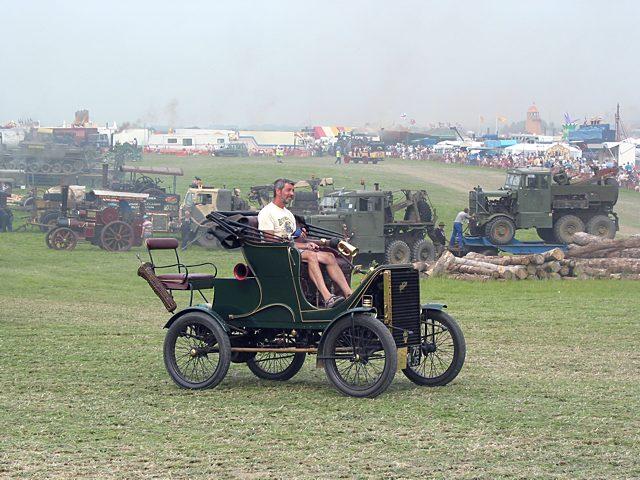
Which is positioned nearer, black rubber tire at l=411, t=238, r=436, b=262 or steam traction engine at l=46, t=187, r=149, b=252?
black rubber tire at l=411, t=238, r=436, b=262

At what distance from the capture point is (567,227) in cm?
3638

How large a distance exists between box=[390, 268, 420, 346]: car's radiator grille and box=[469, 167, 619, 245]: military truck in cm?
2560

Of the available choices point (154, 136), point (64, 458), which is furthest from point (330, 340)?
point (154, 136)

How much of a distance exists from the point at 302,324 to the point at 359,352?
2.26 ft

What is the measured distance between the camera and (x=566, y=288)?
25016 mm

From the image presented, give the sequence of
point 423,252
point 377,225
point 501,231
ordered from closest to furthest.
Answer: point 377,225 → point 423,252 → point 501,231

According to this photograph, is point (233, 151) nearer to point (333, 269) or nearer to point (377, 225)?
point (377, 225)

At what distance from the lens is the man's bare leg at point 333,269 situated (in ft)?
33.8

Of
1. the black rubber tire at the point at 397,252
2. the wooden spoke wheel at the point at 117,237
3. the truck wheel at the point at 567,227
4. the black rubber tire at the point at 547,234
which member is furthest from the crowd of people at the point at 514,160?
the wooden spoke wheel at the point at 117,237

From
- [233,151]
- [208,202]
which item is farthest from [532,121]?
[208,202]

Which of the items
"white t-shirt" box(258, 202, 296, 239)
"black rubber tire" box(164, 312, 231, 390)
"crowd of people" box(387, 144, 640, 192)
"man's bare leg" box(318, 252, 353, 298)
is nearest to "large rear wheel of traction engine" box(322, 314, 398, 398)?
"man's bare leg" box(318, 252, 353, 298)

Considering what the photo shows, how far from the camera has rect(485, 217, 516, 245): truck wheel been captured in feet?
115

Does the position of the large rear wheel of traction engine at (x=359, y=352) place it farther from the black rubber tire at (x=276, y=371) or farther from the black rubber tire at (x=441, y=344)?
the black rubber tire at (x=276, y=371)

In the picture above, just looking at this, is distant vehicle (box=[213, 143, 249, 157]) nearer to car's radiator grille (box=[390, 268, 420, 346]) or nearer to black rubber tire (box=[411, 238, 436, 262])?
black rubber tire (box=[411, 238, 436, 262])
